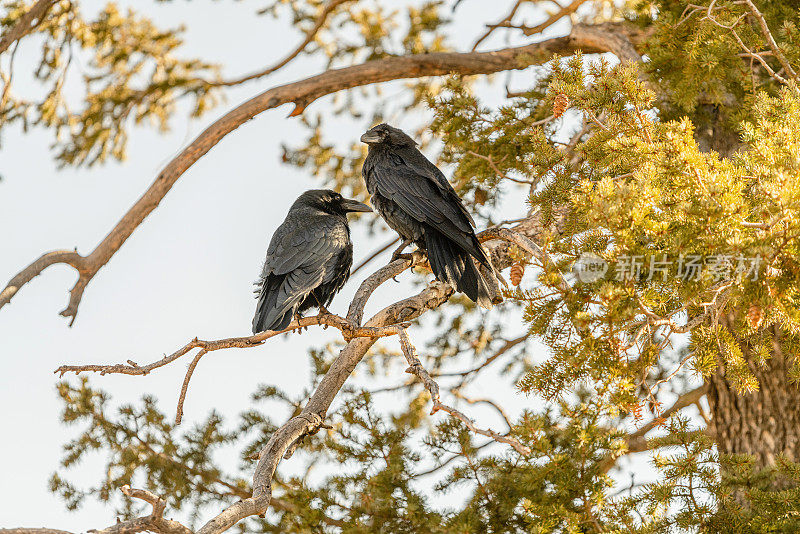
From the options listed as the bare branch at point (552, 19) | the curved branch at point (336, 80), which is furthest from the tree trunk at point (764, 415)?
the bare branch at point (552, 19)

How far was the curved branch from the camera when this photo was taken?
21.7 feet

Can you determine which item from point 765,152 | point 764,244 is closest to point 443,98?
point 765,152

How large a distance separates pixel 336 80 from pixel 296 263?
9.94 feet

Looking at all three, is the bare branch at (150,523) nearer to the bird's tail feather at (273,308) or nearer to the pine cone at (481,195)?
the bird's tail feather at (273,308)

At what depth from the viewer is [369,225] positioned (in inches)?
356

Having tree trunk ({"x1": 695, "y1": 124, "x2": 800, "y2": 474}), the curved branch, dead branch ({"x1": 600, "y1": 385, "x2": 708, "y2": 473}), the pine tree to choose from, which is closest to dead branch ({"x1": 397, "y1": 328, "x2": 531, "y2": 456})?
the pine tree

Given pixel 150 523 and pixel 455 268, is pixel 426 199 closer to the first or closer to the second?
pixel 455 268

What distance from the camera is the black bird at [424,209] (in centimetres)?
487

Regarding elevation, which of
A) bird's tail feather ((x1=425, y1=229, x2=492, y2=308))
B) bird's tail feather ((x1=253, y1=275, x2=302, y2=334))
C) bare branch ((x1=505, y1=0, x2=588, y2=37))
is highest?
bare branch ((x1=505, y1=0, x2=588, y2=37))

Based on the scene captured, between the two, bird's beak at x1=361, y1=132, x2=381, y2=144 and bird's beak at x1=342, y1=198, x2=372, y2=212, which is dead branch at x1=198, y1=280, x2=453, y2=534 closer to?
bird's beak at x1=342, y1=198, x2=372, y2=212

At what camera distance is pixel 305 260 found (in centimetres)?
504

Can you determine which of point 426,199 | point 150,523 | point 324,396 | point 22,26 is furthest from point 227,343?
point 22,26

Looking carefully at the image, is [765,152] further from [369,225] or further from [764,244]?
[369,225]

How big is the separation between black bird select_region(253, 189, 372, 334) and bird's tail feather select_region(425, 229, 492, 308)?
690 millimetres
